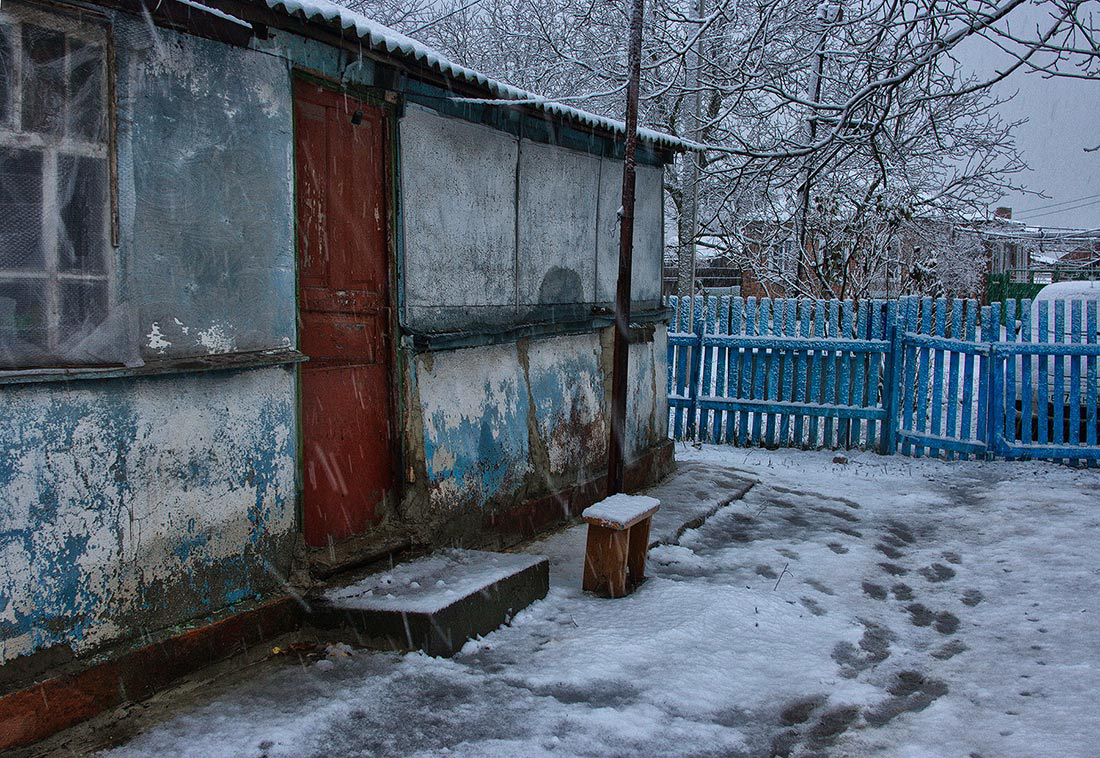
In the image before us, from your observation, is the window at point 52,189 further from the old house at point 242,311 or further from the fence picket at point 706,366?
the fence picket at point 706,366

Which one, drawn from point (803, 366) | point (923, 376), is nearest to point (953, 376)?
point (923, 376)

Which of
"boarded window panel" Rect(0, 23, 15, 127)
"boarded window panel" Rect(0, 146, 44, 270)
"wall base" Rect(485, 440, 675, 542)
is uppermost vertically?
"boarded window panel" Rect(0, 23, 15, 127)

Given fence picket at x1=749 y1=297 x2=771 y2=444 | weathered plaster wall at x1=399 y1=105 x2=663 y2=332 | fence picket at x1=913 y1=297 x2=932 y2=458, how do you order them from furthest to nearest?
fence picket at x1=749 y1=297 x2=771 y2=444, fence picket at x1=913 y1=297 x2=932 y2=458, weathered plaster wall at x1=399 y1=105 x2=663 y2=332

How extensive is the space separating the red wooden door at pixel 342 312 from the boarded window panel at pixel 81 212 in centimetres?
110

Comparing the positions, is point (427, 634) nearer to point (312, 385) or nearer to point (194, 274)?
point (312, 385)

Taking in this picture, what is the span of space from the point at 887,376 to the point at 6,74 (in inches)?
357

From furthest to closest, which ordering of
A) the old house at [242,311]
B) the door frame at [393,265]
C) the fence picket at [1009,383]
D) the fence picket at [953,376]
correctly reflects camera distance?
the fence picket at [953,376] < the fence picket at [1009,383] < the door frame at [393,265] < the old house at [242,311]

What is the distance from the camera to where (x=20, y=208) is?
116 inches

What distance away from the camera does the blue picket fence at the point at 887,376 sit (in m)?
8.76

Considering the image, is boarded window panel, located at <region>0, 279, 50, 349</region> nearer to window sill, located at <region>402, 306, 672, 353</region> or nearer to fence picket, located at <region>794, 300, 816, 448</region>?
window sill, located at <region>402, 306, 672, 353</region>

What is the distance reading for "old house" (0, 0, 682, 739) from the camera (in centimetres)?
302

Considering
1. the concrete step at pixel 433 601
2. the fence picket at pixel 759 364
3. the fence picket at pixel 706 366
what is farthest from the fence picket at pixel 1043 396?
the concrete step at pixel 433 601

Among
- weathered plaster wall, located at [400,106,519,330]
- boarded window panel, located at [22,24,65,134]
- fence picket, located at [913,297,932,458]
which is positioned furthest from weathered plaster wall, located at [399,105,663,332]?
fence picket, located at [913,297,932,458]

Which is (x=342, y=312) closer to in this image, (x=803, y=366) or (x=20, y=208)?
(x=20, y=208)
